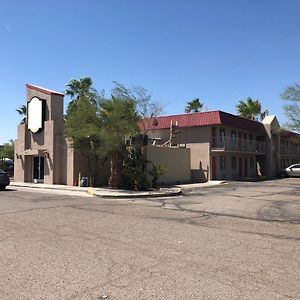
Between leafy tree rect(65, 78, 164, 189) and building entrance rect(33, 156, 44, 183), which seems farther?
building entrance rect(33, 156, 44, 183)

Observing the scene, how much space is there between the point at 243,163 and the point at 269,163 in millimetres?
5282

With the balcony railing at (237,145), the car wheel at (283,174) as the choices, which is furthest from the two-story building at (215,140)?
the car wheel at (283,174)

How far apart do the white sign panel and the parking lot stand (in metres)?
18.9

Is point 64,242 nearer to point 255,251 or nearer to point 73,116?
point 255,251

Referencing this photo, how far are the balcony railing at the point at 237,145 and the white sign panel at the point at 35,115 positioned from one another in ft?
49.1

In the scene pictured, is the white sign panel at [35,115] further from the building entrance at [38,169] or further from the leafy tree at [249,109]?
the leafy tree at [249,109]

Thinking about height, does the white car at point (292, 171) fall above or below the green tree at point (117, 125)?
below

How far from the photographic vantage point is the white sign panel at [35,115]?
32.3m

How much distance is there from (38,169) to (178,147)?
11296mm

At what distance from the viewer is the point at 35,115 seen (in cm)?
3284

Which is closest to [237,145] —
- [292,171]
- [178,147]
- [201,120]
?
[201,120]

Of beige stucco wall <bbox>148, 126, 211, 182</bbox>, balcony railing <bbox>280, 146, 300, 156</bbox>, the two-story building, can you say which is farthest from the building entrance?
balcony railing <bbox>280, 146, 300, 156</bbox>

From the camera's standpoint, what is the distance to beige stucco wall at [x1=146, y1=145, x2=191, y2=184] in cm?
3083

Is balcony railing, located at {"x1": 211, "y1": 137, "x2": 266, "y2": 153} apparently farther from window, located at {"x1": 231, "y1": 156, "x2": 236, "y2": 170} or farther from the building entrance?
the building entrance
